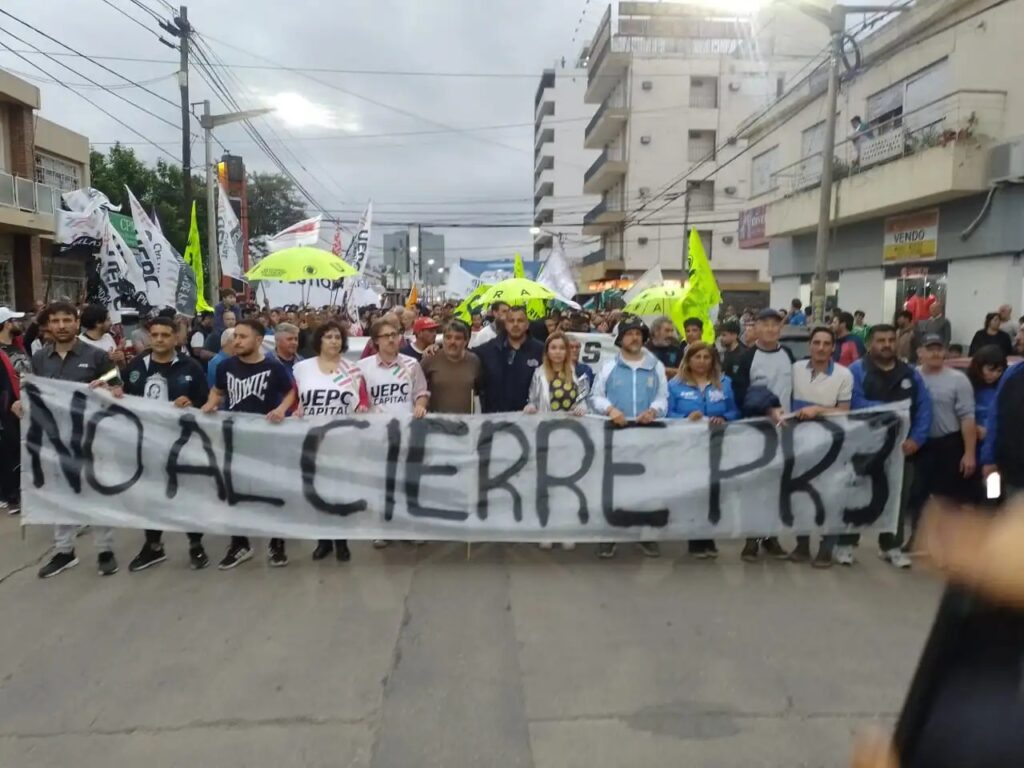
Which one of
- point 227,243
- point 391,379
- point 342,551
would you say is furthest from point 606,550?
point 227,243

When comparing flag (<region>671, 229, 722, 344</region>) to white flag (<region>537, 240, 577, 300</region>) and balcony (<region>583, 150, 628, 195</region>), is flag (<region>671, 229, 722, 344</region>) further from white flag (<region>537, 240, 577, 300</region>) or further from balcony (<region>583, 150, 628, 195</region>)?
balcony (<region>583, 150, 628, 195</region>)

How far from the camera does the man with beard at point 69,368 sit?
5.73 m

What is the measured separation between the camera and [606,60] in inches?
1831

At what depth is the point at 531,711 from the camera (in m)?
3.76

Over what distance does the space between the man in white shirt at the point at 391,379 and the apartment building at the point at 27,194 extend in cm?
1855

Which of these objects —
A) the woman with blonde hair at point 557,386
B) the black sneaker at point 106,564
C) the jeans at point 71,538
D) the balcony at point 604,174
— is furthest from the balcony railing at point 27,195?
the balcony at point 604,174

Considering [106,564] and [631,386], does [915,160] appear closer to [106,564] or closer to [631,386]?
[631,386]

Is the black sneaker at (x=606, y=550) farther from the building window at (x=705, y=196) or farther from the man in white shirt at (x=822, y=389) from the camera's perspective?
the building window at (x=705, y=196)

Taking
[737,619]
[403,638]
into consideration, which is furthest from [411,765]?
[737,619]

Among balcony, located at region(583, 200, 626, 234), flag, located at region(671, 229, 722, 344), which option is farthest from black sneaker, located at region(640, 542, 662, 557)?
balcony, located at region(583, 200, 626, 234)

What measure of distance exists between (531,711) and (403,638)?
1042 mm

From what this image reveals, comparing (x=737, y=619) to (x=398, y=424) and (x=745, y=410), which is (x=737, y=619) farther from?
(x=398, y=424)

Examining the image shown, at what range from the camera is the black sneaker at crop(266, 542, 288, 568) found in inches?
231

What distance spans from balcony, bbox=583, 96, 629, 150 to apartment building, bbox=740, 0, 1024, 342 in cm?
2239
